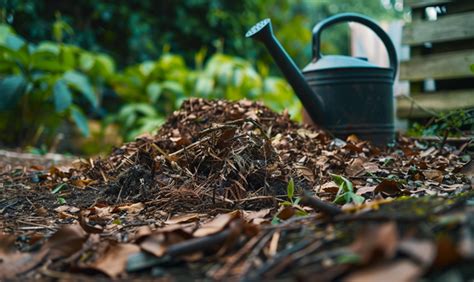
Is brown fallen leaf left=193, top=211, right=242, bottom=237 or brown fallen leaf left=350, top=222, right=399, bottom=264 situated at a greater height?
brown fallen leaf left=350, top=222, right=399, bottom=264

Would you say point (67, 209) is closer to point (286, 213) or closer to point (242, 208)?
point (242, 208)

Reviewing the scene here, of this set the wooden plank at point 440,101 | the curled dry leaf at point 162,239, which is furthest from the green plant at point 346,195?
the wooden plank at point 440,101

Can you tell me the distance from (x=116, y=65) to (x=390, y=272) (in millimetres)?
5933

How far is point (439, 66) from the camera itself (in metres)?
3.40

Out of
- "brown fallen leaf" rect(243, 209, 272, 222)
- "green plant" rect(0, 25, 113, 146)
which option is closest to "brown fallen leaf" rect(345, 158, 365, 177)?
"brown fallen leaf" rect(243, 209, 272, 222)

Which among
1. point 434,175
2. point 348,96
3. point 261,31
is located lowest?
point 434,175

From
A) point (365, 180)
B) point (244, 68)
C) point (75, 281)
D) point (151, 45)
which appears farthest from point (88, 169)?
point (151, 45)

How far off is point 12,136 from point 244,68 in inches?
92.8

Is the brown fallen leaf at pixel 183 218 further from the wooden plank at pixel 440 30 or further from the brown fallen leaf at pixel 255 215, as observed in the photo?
the wooden plank at pixel 440 30

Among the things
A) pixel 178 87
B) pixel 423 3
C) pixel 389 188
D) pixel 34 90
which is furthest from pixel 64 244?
pixel 178 87

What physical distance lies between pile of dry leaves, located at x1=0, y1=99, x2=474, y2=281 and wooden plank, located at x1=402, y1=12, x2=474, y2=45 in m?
0.97

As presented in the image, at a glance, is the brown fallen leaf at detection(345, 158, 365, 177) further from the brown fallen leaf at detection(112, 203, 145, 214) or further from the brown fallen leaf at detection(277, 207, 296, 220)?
the brown fallen leaf at detection(112, 203, 145, 214)

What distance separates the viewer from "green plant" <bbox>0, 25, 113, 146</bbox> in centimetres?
409

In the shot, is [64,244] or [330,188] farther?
[330,188]
